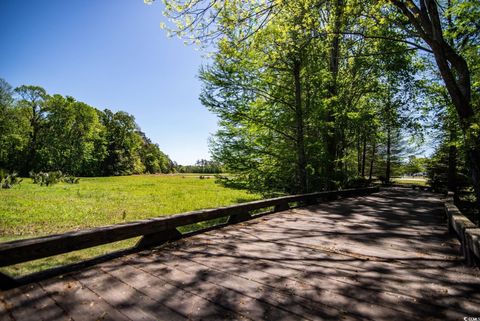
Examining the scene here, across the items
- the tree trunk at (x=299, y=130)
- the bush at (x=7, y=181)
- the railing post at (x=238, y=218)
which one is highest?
the tree trunk at (x=299, y=130)

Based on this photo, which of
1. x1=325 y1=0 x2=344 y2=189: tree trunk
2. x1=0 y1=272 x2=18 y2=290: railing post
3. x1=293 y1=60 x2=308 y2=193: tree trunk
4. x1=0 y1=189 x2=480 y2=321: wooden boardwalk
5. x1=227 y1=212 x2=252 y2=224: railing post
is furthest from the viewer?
x1=325 y1=0 x2=344 y2=189: tree trunk

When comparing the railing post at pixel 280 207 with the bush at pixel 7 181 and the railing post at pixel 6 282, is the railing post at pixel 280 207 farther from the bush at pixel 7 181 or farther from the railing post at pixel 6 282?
the bush at pixel 7 181

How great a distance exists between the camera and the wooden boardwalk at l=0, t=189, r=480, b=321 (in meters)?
2.67

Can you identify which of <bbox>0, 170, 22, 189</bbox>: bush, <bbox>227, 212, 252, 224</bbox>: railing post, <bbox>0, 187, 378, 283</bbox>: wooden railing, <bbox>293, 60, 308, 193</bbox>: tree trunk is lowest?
<bbox>0, 170, 22, 189</bbox>: bush

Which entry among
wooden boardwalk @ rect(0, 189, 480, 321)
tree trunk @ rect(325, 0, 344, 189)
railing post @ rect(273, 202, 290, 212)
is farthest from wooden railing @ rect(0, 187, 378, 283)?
tree trunk @ rect(325, 0, 344, 189)

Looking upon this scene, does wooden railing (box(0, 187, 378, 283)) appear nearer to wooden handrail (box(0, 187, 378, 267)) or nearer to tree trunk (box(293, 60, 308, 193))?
wooden handrail (box(0, 187, 378, 267))

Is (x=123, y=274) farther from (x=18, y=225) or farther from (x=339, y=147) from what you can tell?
(x=339, y=147)

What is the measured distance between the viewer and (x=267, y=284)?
3.32 metres

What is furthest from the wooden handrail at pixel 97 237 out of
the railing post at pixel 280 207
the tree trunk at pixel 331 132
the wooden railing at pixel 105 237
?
the tree trunk at pixel 331 132

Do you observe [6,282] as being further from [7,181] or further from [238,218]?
[7,181]

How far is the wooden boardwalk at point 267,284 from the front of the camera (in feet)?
8.77

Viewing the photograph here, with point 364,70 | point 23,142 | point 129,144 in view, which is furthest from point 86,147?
point 364,70

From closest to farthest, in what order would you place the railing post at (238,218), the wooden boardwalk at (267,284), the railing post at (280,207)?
the wooden boardwalk at (267,284) < the railing post at (238,218) < the railing post at (280,207)

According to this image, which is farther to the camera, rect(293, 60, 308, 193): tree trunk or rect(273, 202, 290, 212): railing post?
rect(293, 60, 308, 193): tree trunk
